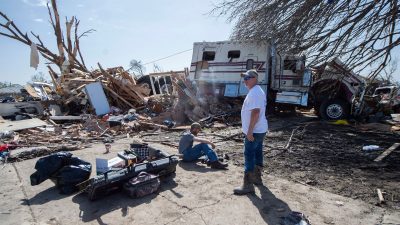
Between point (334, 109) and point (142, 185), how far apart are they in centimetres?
967

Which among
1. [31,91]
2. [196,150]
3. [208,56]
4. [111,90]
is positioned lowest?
[196,150]

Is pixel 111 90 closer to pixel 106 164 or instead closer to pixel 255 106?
pixel 106 164

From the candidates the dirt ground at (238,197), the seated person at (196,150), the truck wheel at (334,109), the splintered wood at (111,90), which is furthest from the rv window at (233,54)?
the seated person at (196,150)

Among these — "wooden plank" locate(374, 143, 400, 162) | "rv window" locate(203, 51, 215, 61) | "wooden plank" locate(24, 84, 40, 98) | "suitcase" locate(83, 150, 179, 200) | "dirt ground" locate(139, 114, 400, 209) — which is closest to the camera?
"suitcase" locate(83, 150, 179, 200)

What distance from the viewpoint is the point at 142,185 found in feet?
13.0

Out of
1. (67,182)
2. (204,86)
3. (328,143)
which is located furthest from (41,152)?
(204,86)

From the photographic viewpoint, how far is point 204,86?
13.5 meters

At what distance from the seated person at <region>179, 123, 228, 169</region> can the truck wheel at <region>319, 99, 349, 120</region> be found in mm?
7763

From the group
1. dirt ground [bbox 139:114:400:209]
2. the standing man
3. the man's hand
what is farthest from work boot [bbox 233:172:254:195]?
dirt ground [bbox 139:114:400:209]

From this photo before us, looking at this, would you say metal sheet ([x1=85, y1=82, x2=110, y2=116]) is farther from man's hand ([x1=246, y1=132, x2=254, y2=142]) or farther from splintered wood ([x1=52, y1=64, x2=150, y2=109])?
man's hand ([x1=246, y1=132, x2=254, y2=142])

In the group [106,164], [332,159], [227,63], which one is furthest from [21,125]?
[332,159]

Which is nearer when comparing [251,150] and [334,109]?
[251,150]

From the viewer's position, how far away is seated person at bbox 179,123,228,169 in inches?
205

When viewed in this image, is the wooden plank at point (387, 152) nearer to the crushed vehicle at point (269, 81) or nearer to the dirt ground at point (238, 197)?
the dirt ground at point (238, 197)
